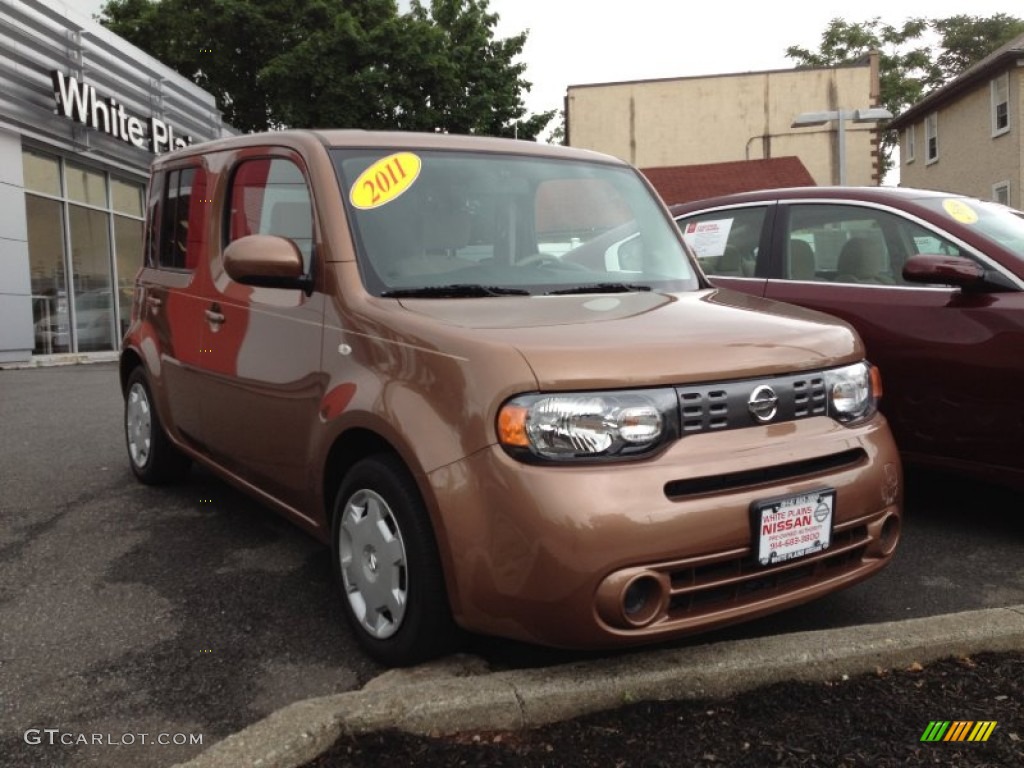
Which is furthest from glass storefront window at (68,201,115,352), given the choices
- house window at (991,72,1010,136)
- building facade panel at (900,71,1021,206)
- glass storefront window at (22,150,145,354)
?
house window at (991,72,1010,136)

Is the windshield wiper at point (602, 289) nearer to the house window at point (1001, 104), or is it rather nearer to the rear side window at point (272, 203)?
the rear side window at point (272, 203)

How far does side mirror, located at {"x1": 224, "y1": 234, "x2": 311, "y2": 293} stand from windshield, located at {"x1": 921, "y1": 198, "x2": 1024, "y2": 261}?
302cm

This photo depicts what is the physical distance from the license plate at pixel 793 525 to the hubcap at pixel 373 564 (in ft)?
3.31

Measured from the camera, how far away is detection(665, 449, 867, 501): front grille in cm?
249

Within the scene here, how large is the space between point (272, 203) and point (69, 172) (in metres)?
13.7

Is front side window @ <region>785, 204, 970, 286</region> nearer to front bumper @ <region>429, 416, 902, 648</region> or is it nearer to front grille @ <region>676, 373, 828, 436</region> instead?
front grille @ <region>676, 373, 828, 436</region>

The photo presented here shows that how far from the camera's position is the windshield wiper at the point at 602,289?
3.29 meters

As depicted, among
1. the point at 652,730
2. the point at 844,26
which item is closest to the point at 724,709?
the point at 652,730

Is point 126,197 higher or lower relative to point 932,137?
lower

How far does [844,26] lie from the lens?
4378 centimetres

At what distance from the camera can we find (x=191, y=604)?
3463 millimetres

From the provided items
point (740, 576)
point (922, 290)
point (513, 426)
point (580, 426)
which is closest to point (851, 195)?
point (922, 290)

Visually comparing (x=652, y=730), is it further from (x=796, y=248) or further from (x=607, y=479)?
(x=796, y=248)

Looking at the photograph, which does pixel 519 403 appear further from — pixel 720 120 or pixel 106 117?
pixel 720 120
